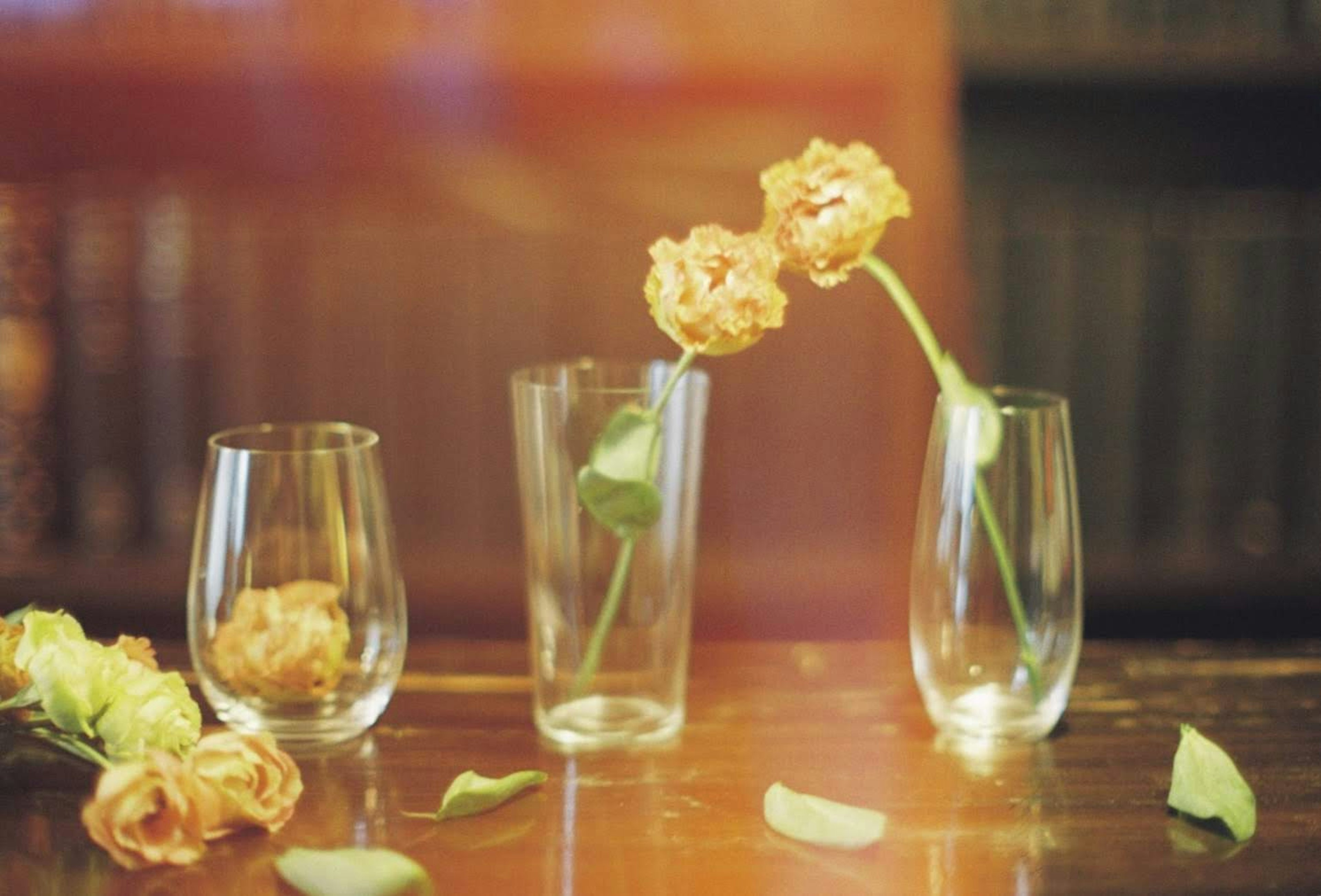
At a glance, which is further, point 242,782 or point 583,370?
point 583,370

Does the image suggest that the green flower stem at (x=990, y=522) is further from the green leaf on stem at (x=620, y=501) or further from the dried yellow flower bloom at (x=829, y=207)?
the green leaf on stem at (x=620, y=501)

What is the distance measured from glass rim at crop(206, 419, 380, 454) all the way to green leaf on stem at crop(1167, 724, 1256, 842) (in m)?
0.40

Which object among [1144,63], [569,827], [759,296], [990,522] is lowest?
[569,827]

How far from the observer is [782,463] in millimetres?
1740

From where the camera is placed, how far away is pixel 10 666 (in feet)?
2.44

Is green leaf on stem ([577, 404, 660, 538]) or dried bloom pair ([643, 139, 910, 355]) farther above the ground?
dried bloom pair ([643, 139, 910, 355])

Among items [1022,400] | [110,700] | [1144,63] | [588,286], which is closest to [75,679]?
[110,700]

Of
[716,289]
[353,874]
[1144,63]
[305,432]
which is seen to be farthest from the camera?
[1144,63]

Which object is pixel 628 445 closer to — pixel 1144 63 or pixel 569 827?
pixel 569 827

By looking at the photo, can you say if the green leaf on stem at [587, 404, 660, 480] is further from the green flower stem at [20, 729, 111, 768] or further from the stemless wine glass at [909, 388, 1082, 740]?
the green flower stem at [20, 729, 111, 768]

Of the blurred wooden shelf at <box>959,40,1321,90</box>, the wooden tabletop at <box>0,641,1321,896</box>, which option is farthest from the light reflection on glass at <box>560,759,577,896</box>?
the blurred wooden shelf at <box>959,40,1321,90</box>

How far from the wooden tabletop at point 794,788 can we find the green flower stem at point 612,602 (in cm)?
4

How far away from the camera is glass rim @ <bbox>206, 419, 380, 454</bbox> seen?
0.78 m

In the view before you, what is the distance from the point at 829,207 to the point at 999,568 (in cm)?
20
